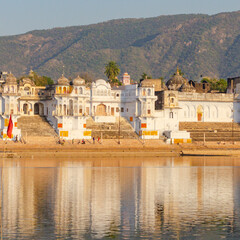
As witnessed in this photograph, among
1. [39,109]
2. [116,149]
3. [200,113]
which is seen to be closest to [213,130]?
[200,113]

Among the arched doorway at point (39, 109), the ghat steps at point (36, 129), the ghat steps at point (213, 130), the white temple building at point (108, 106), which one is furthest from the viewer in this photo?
the arched doorway at point (39, 109)

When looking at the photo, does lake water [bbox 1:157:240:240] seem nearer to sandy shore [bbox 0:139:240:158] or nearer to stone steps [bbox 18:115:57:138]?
sandy shore [bbox 0:139:240:158]

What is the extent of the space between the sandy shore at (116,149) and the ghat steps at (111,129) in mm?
2730

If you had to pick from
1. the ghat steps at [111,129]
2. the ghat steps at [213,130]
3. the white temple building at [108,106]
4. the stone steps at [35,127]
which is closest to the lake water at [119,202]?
the stone steps at [35,127]

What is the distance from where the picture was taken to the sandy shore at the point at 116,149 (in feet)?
307

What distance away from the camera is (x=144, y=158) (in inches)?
3676

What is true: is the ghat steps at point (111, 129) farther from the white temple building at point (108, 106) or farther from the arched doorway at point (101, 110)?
the arched doorway at point (101, 110)

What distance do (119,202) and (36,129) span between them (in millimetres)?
61314

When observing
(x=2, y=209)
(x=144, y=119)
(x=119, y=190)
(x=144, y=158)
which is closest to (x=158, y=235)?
(x=2, y=209)

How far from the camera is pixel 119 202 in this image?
150 ft

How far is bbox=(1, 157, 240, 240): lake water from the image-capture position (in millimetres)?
35906

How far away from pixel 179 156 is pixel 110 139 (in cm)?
1301

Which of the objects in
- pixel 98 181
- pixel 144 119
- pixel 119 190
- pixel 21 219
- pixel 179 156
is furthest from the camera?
pixel 144 119

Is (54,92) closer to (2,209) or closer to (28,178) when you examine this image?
(28,178)
